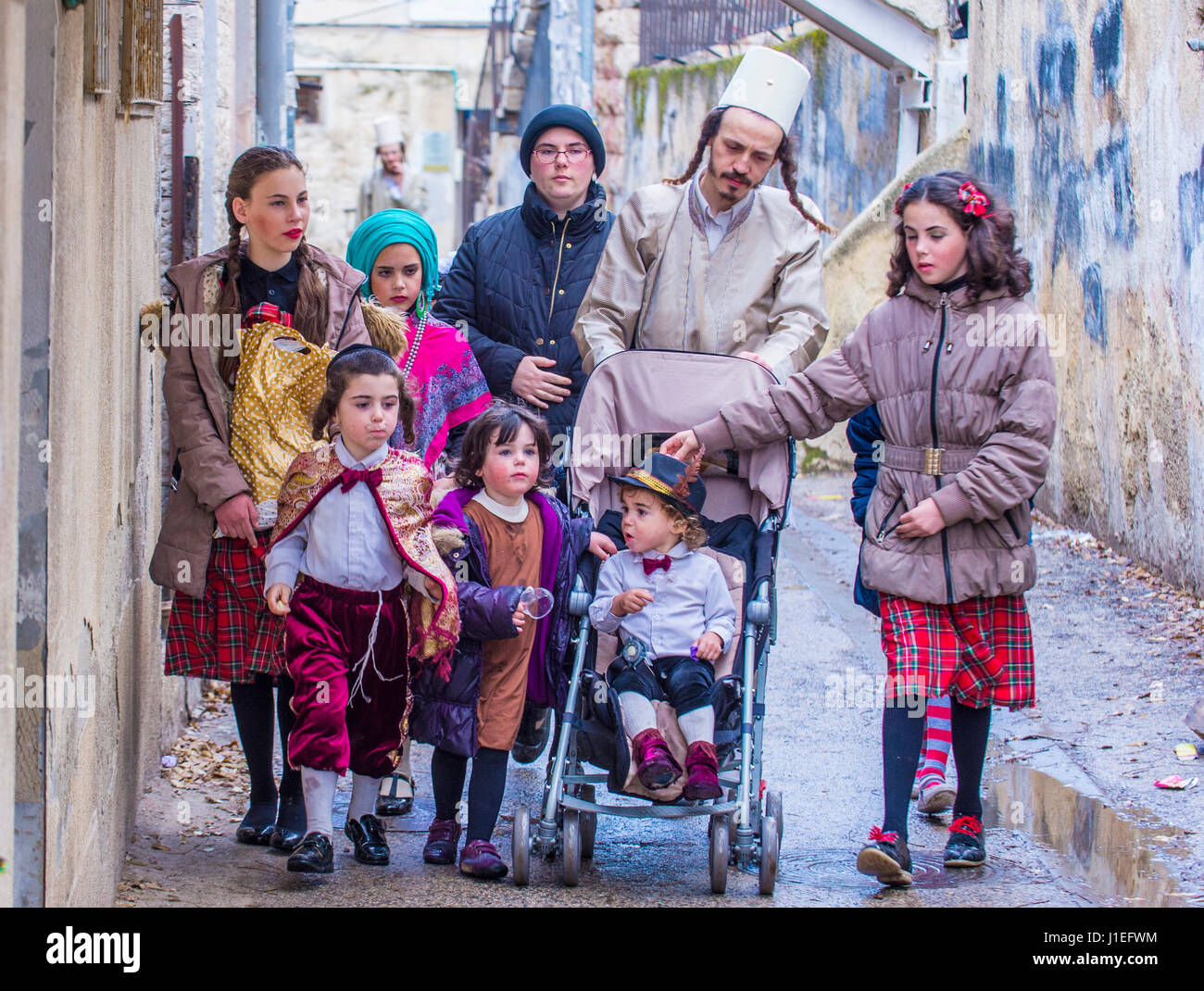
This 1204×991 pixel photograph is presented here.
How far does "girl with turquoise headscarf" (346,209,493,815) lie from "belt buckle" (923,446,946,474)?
1.45 metres

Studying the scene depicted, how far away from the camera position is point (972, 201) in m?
4.31

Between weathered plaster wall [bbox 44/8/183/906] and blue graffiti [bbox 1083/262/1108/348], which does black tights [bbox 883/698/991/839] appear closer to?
weathered plaster wall [bbox 44/8/183/906]

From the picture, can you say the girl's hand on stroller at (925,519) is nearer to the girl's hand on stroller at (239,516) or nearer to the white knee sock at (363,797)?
the white knee sock at (363,797)

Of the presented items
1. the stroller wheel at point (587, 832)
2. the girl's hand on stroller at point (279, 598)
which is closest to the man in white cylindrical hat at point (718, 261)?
the girl's hand on stroller at point (279, 598)

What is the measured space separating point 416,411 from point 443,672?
1.04 meters

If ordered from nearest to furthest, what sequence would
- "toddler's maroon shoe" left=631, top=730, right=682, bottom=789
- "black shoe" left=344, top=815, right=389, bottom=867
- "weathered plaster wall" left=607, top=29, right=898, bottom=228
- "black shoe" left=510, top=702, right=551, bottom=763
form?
"toddler's maroon shoe" left=631, top=730, right=682, bottom=789
"black shoe" left=344, top=815, right=389, bottom=867
"black shoe" left=510, top=702, right=551, bottom=763
"weathered plaster wall" left=607, top=29, right=898, bottom=228

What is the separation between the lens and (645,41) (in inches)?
683

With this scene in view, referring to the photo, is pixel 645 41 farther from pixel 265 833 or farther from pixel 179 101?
pixel 265 833

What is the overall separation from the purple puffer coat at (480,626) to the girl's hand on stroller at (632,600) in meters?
0.23

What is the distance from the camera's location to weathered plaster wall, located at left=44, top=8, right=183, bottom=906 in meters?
3.25

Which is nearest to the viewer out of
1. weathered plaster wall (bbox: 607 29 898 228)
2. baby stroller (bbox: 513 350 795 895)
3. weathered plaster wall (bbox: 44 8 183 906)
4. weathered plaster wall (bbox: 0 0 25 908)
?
weathered plaster wall (bbox: 0 0 25 908)

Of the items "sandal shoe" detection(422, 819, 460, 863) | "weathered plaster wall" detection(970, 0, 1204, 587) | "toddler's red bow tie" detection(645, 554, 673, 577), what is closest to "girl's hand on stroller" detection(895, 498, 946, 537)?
"toddler's red bow tie" detection(645, 554, 673, 577)

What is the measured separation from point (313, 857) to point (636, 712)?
917 mm

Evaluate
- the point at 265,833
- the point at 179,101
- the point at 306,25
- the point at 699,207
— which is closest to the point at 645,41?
the point at 179,101
